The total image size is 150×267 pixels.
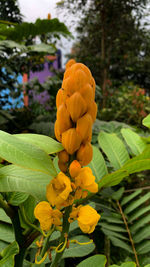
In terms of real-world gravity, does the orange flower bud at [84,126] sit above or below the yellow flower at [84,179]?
above

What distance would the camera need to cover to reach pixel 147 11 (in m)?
4.85

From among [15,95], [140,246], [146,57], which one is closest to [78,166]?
[140,246]

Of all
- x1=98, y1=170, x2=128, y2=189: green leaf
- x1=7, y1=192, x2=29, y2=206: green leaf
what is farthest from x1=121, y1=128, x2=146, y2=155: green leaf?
x1=7, y1=192, x2=29, y2=206: green leaf

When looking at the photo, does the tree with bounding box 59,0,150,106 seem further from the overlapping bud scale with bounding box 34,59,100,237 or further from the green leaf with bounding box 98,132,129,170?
the overlapping bud scale with bounding box 34,59,100,237

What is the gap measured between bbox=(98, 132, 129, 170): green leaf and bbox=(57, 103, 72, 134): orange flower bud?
0.93 ft

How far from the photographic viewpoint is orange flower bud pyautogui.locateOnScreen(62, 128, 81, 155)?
24 centimetres

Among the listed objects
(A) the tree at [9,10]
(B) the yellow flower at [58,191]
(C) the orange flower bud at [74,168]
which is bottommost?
(B) the yellow flower at [58,191]

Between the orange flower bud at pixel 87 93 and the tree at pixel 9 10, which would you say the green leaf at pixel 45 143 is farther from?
the tree at pixel 9 10

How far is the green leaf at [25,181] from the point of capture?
0.80 feet

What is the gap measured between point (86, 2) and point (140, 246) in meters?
A: 5.19

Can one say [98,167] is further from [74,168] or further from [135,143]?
[74,168]

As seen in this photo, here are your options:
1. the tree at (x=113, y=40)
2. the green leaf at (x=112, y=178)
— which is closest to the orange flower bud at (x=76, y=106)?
the green leaf at (x=112, y=178)

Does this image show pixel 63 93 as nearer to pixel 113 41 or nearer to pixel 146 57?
pixel 113 41

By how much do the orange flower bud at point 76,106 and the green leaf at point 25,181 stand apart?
2.8 inches
